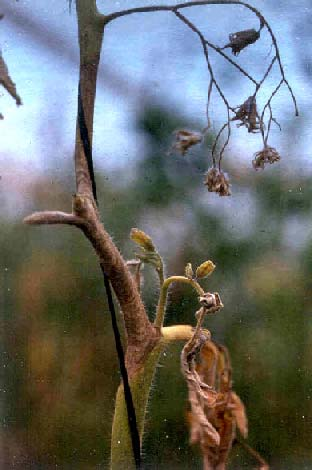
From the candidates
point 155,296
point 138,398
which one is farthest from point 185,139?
point 138,398

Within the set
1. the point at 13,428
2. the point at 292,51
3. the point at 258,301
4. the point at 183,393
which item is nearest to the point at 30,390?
the point at 13,428

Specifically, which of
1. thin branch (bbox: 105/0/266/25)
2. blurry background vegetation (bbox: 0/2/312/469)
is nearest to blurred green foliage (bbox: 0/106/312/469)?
blurry background vegetation (bbox: 0/2/312/469)

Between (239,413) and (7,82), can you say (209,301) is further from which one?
(7,82)

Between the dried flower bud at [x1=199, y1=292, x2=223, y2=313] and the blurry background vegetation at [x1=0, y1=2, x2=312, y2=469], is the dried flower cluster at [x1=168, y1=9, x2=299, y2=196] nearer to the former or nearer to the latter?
the blurry background vegetation at [x1=0, y1=2, x2=312, y2=469]

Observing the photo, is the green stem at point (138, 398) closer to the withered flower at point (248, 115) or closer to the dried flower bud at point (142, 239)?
the dried flower bud at point (142, 239)

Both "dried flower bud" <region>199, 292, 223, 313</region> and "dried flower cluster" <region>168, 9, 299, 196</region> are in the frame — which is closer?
"dried flower bud" <region>199, 292, 223, 313</region>
